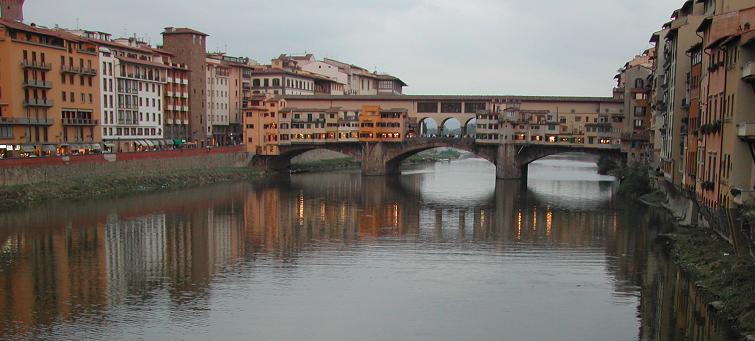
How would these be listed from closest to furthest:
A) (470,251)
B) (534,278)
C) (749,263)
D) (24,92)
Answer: (749,263) → (534,278) → (470,251) → (24,92)

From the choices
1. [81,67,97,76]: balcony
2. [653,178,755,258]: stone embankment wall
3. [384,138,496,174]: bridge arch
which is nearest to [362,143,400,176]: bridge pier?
[384,138,496,174]: bridge arch

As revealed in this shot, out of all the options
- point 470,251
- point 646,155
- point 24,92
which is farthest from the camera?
point 646,155

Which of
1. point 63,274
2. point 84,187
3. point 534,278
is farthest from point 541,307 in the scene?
point 84,187

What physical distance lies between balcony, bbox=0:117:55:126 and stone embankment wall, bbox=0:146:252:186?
343 centimetres

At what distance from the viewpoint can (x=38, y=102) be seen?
1550 inches

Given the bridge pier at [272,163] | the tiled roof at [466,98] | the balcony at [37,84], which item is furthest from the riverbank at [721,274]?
the bridge pier at [272,163]

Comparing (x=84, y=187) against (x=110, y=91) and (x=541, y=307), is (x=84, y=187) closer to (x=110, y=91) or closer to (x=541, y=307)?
(x=110, y=91)

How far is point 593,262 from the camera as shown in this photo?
22.1m

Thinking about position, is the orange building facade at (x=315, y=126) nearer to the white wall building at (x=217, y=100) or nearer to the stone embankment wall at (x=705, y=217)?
the white wall building at (x=217, y=100)

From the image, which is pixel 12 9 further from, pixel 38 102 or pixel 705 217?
pixel 705 217

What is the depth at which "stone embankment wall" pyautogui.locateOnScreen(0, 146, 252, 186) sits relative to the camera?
34.5 metres

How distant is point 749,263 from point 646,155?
28.5 m

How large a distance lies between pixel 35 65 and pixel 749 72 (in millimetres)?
35614

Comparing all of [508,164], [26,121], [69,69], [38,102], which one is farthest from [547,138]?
[26,121]
